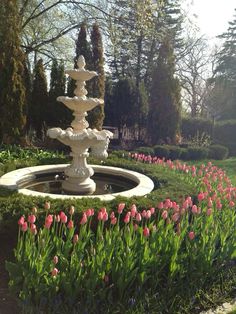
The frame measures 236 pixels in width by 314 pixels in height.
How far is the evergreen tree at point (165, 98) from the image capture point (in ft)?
57.1

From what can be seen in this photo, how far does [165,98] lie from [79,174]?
1177 cm

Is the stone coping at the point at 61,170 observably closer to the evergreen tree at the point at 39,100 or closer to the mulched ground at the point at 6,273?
the mulched ground at the point at 6,273

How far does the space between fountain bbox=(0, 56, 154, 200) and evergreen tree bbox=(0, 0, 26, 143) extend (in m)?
3.84

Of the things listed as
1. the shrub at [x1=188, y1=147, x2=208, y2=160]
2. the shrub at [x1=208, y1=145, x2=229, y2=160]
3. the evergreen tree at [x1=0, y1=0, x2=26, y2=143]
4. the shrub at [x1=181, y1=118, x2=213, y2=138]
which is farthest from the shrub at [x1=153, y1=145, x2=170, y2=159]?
the evergreen tree at [x1=0, y1=0, x2=26, y2=143]

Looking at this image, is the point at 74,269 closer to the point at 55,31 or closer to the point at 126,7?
the point at 126,7

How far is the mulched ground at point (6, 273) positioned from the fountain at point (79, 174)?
0.92 meters

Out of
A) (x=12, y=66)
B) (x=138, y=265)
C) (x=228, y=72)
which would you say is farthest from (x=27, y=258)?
(x=228, y=72)

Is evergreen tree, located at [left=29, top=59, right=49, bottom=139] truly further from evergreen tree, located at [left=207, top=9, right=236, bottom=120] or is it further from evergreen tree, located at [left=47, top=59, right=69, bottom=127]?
evergreen tree, located at [left=207, top=9, right=236, bottom=120]

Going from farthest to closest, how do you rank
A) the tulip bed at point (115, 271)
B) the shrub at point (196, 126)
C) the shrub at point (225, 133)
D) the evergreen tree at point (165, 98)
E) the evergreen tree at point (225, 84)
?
the evergreen tree at point (225, 84), the shrub at point (225, 133), the shrub at point (196, 126), the evergreen tree at point (165, 98), the tulip bed at point (115, 271)

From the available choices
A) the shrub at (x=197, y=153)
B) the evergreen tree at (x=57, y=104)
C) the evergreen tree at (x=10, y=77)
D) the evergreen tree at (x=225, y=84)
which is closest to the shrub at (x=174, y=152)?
the shrub at (x=197, y=153)

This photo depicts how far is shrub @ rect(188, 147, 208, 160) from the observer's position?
15.9 meters

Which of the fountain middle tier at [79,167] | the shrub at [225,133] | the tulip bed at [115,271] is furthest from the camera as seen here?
the shrub at [225,133]

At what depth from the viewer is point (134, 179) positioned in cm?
761

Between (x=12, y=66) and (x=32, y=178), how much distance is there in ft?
17.2
